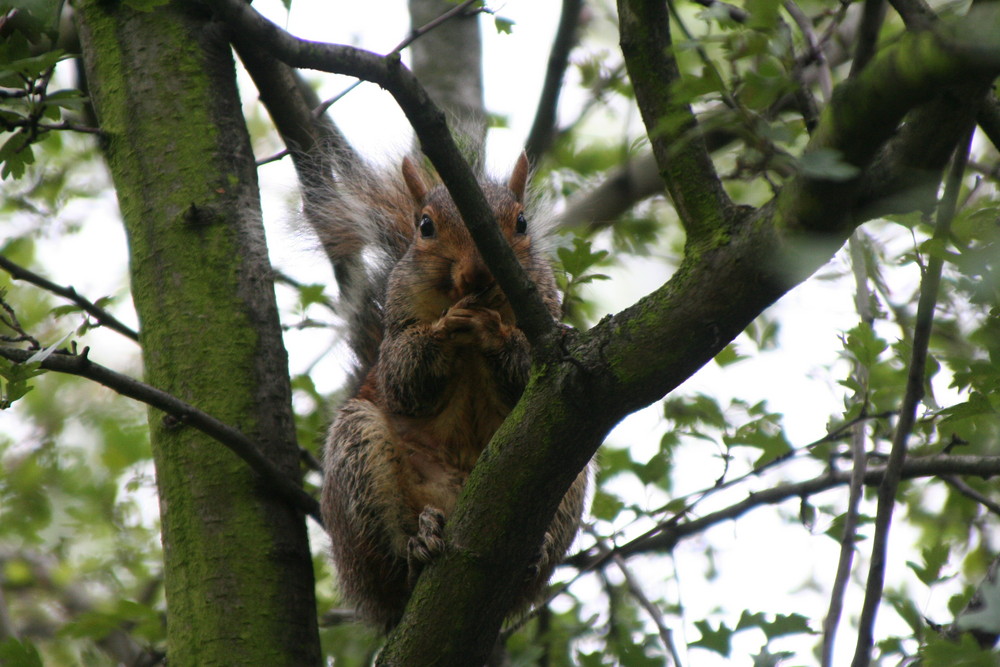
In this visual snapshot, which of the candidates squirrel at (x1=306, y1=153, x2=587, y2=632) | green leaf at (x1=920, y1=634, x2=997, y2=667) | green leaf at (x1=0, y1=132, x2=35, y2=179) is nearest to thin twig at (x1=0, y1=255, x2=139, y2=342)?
green leaf at (x1=0, y1=132, x2=35, y2=179)

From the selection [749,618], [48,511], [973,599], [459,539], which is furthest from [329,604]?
[973,599]

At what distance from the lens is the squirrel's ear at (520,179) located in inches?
130

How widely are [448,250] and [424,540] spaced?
1.01 m

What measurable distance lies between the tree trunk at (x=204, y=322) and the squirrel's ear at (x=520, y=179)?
0.96m

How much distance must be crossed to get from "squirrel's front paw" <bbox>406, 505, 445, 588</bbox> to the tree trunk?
0.87 feet

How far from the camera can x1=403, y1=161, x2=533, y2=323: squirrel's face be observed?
2.98 metres

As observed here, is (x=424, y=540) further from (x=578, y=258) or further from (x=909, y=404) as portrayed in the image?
(x=909, y=404)

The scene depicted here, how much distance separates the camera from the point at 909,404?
1.69m

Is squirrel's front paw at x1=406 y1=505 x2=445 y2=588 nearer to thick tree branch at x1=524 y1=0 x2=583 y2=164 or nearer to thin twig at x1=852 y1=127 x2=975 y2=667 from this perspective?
thin twig at x1=852 y1=127 x2=975 y2=667

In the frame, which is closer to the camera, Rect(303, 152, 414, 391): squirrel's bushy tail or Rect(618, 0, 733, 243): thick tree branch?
Rect(618, 0, 733, 243): thick tree branch

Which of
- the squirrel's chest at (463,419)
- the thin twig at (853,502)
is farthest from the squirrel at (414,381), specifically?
the thin twig at (853,502)

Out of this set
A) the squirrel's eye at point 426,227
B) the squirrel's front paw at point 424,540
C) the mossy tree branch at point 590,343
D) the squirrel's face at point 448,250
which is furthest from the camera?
the squirrel's eye at point 426,227

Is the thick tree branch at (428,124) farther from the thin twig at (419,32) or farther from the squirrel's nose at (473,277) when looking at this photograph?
the squirrel's nose at (473,277)

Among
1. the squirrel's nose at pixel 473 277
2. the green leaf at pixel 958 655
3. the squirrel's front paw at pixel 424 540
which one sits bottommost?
the green leaf at pixel 958 655
